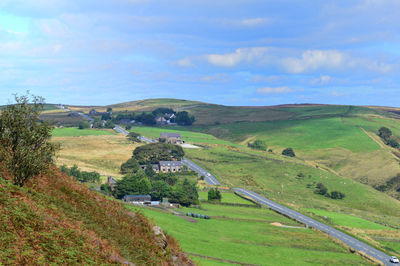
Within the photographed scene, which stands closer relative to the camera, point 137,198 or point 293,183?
point 137,198

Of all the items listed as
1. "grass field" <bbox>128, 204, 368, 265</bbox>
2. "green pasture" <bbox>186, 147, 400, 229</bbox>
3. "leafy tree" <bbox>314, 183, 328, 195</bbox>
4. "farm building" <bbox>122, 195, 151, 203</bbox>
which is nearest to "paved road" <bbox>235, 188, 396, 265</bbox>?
"grass field" <bbox>128, 204, 368, 265</bbox>

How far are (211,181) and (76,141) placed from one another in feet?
302

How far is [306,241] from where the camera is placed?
77.9 metres

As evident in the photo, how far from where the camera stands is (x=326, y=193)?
144500 mm

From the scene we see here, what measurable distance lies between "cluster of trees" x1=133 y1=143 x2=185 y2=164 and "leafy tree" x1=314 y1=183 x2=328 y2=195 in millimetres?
62949

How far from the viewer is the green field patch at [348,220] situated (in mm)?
103000

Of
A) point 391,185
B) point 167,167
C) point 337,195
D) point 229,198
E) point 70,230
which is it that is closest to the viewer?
point 70,230

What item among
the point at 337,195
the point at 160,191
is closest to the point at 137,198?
the point at 160,191

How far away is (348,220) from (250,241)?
4968cm

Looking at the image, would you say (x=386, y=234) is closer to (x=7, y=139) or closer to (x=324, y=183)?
(x=324, y=183)

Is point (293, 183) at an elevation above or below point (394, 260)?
above

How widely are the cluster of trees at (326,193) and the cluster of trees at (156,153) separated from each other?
2504 inches

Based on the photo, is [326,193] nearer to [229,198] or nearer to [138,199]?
[229,198]

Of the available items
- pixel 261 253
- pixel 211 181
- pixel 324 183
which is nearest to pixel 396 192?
pixel 324 183
